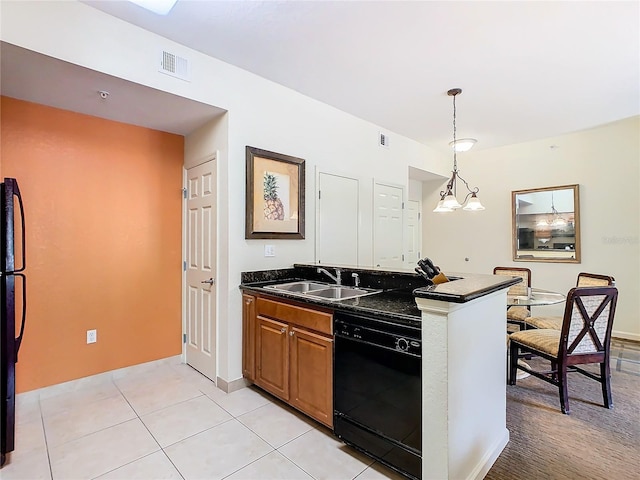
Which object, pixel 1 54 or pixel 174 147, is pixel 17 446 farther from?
pixel 174 147

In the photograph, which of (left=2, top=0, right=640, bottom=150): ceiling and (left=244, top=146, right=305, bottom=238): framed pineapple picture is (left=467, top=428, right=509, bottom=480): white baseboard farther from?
(left=2, top=0, right=640, bottom=150): ceiling

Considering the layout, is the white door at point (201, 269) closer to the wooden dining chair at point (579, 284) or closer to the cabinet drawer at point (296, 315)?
the cabinet drawer at point (296, 315)

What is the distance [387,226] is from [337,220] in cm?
106

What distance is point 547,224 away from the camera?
4.89 m

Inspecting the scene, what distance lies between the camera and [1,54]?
6.61ft

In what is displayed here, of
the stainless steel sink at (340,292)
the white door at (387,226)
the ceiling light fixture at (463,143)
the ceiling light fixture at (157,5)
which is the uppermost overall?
the ceiling light fixture at (157,5)

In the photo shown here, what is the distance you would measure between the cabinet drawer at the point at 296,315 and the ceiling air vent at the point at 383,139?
9.39ft

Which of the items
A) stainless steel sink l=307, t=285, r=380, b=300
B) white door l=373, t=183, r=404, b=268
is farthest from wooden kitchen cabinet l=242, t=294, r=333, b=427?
white door l=373, t=183, r=404, b=268

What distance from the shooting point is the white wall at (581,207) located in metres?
4.25

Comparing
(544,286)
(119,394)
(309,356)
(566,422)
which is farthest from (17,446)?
(544,286)

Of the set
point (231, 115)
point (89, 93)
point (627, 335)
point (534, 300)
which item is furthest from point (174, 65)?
point (627, 335)

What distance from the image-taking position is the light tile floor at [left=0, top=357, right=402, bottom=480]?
1.86 metres

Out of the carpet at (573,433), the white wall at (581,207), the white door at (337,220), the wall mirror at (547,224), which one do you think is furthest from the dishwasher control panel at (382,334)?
the wall mirror at (547,224)

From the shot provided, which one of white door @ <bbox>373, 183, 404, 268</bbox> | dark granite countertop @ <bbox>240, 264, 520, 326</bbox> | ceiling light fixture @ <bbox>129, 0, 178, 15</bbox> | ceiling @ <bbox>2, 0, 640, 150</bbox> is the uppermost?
ceiling @ <bbox>2, 0, 640, 150</bbox>
